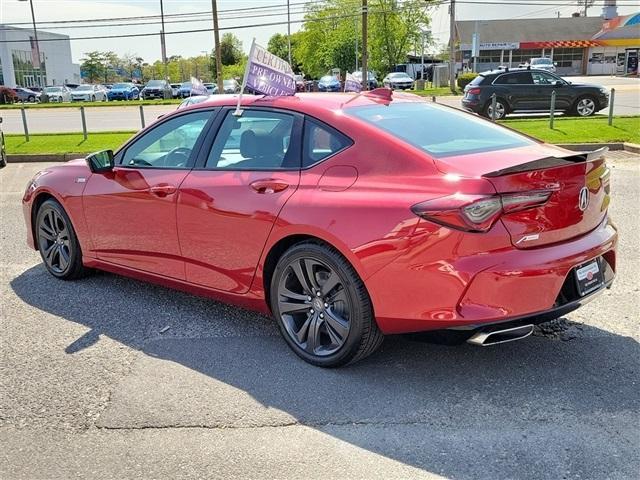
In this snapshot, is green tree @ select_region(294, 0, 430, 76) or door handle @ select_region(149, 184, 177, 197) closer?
door handle @ select_region(149, 184, 177, 197)

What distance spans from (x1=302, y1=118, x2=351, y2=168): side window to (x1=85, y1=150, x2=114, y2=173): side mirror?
1864mm

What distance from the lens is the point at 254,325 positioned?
179 inches

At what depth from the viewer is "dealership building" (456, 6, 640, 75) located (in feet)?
223

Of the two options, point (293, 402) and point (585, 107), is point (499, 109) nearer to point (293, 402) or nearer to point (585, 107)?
point (585, 107)

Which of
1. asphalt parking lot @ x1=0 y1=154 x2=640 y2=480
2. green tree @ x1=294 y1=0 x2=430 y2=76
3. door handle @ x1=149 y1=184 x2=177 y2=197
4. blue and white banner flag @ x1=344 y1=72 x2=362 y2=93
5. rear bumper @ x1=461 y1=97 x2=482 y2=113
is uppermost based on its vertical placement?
green tree @ x1=294 y1=0 x2=430 y2=76

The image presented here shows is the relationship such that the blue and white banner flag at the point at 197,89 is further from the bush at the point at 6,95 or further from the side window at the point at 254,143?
the bush at the point at 6,95

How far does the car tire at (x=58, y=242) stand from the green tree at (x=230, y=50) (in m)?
94.8

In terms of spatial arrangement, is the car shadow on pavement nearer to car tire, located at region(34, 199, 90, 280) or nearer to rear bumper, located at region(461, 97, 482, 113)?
car tire, located at region(34, 199, 90, 280)

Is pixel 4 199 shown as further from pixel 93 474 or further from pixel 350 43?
pixel 350 43

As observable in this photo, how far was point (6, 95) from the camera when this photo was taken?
50219mm

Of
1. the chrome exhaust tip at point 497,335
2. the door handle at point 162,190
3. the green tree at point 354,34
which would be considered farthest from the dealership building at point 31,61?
the chrome exhaust tip at point 497,335

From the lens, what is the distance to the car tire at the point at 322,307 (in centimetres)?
354

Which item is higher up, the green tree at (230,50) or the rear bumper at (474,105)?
the green tree at (230,50)

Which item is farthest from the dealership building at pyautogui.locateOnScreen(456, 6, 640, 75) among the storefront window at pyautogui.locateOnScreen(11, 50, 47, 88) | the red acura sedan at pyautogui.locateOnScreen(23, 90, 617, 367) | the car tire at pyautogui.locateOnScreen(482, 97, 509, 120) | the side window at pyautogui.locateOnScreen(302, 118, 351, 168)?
the side window at pyautogui.locateOnScreen(302, 118, 351, 168)
